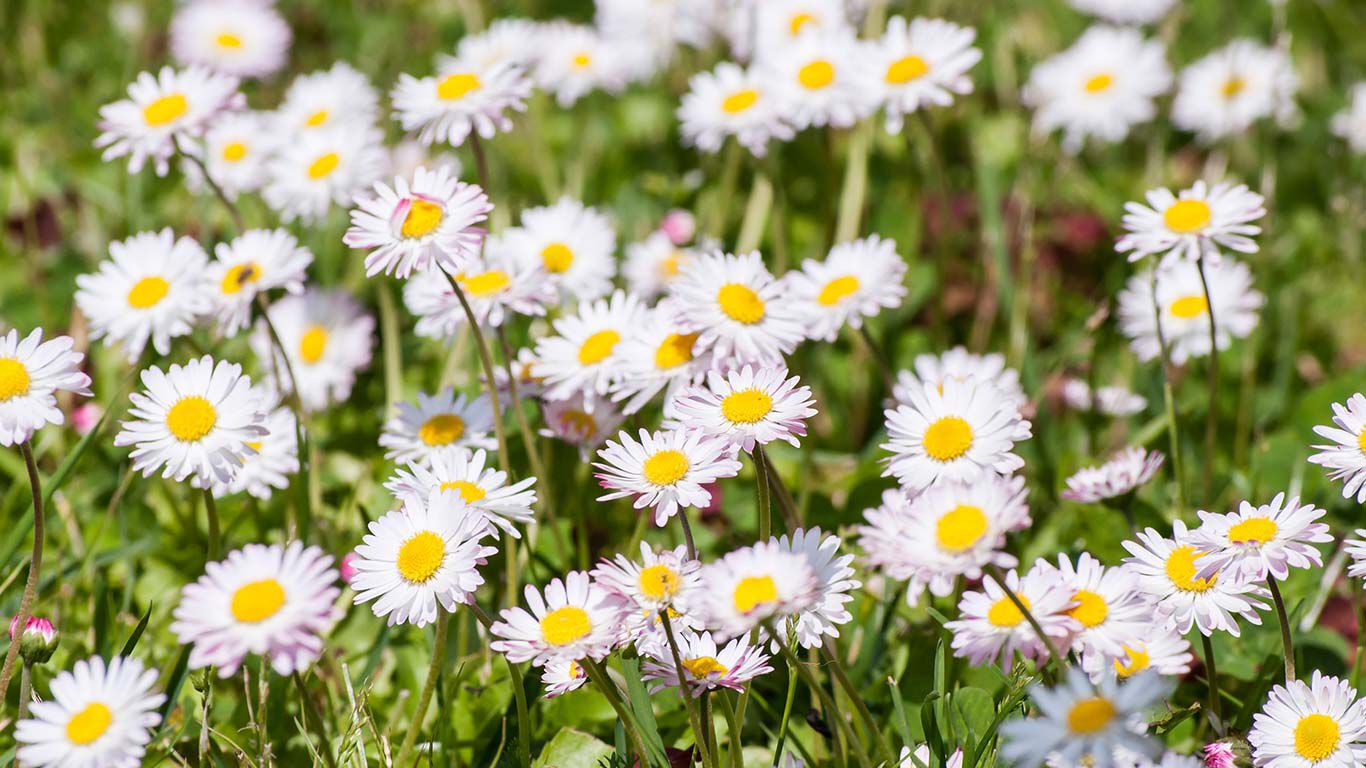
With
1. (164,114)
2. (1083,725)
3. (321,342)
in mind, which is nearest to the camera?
(1083,725)

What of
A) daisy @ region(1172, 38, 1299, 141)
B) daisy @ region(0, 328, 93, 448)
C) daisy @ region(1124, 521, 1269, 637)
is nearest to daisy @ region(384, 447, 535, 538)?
daisy @ region(0, 328, 93, 448)

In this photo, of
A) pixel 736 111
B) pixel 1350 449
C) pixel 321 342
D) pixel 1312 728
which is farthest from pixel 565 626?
pixel 736 111

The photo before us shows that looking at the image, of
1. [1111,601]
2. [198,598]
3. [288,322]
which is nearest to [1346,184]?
[1111,601]

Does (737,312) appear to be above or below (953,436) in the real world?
above

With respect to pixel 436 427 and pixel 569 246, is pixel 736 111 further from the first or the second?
pixel 436 427

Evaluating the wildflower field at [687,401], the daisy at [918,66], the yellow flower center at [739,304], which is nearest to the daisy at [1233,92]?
the wildflower field at [687,401]

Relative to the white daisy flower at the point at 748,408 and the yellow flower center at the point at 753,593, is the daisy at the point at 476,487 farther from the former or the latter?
the yellow flower center at the point at 753,593
